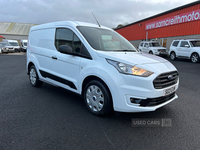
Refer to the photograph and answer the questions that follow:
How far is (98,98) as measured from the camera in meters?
3.04

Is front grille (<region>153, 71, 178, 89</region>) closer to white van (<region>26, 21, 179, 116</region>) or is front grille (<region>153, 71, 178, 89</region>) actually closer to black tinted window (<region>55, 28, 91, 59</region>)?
white van (<region>26, 21, 179, 116</region>)

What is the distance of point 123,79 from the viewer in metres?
2.64

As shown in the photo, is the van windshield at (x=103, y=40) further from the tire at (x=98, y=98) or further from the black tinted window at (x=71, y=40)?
the tire at (x=98, y=98)

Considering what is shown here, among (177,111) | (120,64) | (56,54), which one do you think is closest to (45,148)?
(120,64)

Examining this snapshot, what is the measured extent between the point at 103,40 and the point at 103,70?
3.53ft

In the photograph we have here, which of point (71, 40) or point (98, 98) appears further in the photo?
point (71, 40)

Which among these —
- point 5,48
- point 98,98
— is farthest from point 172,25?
point 5,48

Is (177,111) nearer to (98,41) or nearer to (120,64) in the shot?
(120,64)

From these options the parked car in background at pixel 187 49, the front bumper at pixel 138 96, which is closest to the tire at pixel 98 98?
the front bumper at pixel 138 96

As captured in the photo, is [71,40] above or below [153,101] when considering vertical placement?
above

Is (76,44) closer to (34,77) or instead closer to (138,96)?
(138,96)

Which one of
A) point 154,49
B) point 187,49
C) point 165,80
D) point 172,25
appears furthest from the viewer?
point 172,25

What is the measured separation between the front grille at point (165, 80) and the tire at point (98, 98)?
867mm

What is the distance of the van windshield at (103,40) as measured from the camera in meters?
3.36
